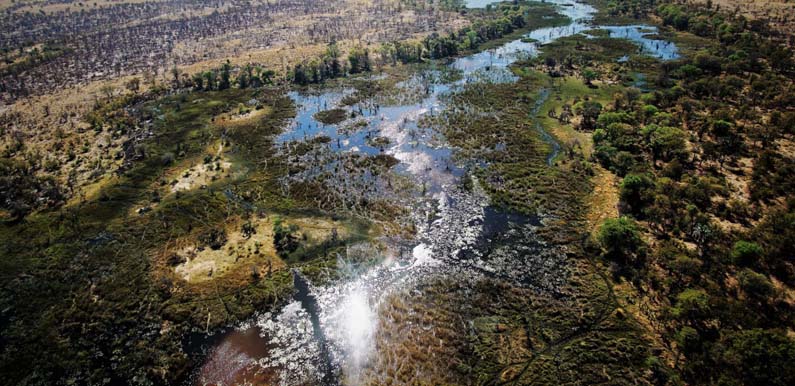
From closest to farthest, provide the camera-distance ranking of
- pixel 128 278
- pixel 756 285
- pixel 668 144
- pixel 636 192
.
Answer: pixel 756 285
pixel 128 278
pixel 636 192
pixel 668 144

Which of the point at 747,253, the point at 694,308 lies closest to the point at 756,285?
the point at 747,253

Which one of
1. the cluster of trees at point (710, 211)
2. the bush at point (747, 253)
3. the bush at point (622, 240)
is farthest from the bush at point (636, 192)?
the bush at point (747, 253)

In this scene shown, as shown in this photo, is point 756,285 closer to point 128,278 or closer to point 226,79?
point 128,278

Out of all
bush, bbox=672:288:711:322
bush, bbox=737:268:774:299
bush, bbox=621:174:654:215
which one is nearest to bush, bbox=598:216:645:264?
bush, bbox=621:174:654:215

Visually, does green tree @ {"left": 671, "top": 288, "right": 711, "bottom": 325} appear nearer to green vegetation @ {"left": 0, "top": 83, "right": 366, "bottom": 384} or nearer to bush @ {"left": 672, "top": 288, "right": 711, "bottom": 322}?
bush @ {"left": 672, "top": 288, "right": 711, "bottom": 322}

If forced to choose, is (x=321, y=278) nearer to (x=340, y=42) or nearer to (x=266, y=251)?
(x=266, y=251)

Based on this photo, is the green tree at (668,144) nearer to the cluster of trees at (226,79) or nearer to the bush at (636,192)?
the bush at (636,192)

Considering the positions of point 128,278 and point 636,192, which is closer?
point 128,278
